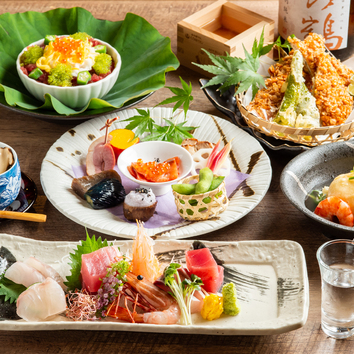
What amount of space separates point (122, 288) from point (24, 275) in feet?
0.86

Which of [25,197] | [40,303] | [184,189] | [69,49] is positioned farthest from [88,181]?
[69,49]

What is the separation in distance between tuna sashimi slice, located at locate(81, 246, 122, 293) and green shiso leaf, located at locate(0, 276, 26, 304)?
6.6 inches

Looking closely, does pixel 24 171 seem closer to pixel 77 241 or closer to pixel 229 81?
pixel 77 241

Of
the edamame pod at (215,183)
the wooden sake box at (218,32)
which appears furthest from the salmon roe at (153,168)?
the wooden sake box at (218,32)

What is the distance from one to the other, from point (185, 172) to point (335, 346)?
0.76 meters

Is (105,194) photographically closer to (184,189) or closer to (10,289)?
(184,189)

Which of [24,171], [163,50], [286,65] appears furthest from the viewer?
[163,50]

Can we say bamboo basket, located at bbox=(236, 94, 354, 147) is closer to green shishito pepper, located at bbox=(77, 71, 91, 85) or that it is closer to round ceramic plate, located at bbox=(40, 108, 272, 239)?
round ceramic plate, located at bbox=(40, 108, 272, 239)

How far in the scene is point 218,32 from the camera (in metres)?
2.41

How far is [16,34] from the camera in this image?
2205 mm

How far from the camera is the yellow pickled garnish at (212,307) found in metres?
1.12

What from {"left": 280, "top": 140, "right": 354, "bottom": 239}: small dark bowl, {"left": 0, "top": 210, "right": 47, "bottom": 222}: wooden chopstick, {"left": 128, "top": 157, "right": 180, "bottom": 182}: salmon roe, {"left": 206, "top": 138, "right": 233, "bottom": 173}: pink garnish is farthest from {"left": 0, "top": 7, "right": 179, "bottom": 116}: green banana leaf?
{"left": 280, "top": 140, "right": 354, "bottom": 239}: small dark bowl

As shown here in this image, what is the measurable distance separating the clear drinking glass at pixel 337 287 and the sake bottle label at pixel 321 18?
1.28 metres

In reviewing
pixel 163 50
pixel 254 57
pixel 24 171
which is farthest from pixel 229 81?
pixel 24 171
